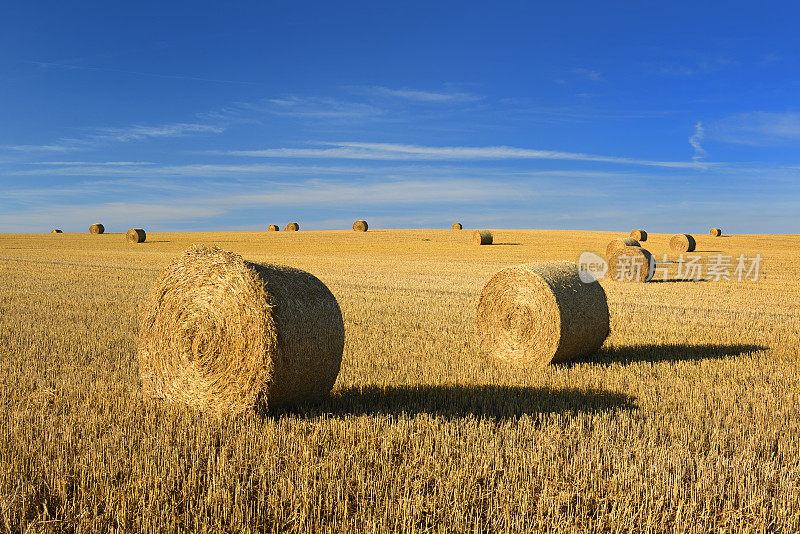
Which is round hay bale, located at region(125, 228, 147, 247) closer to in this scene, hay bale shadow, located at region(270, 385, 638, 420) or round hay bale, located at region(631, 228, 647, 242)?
round hay bale, located at region(631, 228, 647, 242)

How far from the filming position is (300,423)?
5.71m

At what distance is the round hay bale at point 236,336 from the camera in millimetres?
6027

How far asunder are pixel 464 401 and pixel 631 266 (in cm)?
1846

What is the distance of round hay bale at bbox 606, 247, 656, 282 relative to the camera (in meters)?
23.1

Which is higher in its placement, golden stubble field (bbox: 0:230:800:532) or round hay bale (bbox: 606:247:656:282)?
round hay bale (bbox: 606:247:656:282)

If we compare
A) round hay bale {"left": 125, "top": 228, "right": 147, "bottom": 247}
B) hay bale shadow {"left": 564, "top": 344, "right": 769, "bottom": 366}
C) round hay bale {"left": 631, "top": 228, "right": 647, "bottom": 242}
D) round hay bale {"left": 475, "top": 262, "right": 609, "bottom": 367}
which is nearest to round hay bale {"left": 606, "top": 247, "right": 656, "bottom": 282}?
hay bale shadow {"left": 564, "top": 344, "right": 769, "bottom": 366}

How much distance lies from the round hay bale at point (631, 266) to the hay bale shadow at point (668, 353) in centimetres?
1308

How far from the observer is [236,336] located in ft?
20.3

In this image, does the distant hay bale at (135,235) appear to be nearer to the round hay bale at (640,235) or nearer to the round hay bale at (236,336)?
the round hay bale at (640,235)

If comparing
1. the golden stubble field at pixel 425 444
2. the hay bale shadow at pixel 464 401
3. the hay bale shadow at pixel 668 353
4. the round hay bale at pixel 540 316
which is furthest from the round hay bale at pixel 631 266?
the hay bale shadow at pixel 464 401

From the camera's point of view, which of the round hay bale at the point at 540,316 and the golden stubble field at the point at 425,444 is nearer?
the golden stubble field at the point at 425,444

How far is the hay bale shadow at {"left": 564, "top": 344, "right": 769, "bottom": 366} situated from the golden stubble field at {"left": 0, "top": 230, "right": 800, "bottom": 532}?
4 cm

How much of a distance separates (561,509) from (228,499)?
2.22 m

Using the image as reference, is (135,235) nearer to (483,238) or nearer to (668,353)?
(483,238)
